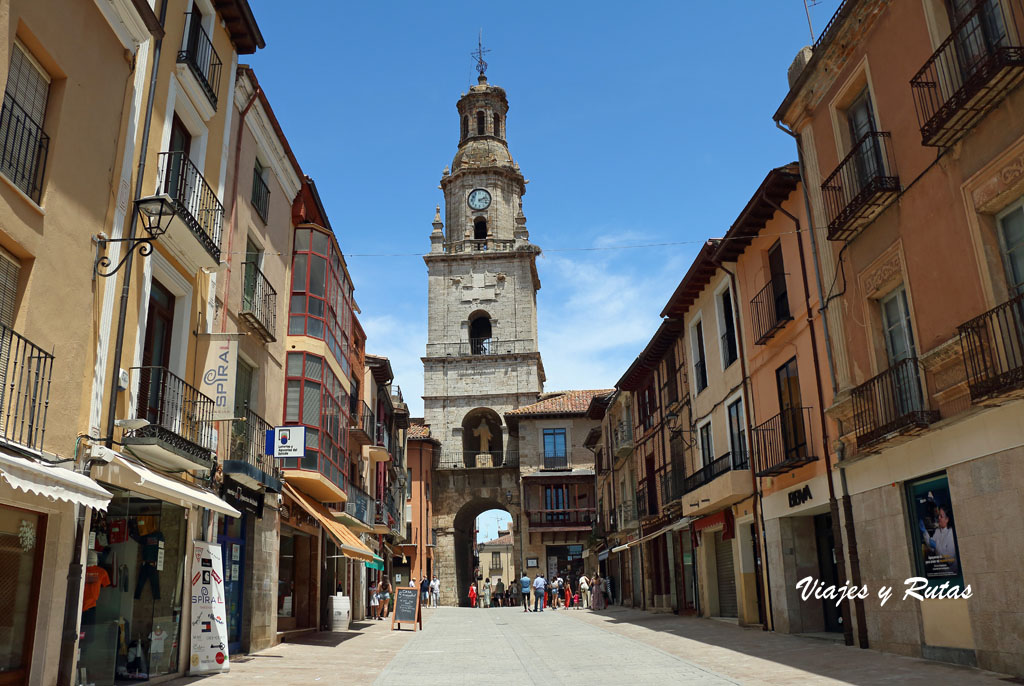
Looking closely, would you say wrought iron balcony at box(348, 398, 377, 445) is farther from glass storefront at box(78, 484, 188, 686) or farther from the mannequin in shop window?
the mannequin in shop window

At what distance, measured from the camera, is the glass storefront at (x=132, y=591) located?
9477 millimetres

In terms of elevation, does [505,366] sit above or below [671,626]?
above

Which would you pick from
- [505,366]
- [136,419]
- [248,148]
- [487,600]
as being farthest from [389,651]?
[505,366]

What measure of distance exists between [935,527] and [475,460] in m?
42.8

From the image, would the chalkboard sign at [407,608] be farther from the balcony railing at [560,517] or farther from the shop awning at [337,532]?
the balcony railing at [560,517]

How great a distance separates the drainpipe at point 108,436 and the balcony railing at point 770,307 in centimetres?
1196

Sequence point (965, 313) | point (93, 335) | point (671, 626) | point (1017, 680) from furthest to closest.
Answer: point (671, 626), point (965, 313), point (93, 335), point (1017, 680)

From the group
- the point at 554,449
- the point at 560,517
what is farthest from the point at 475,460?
the point at 560,517

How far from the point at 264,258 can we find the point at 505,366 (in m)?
37.2

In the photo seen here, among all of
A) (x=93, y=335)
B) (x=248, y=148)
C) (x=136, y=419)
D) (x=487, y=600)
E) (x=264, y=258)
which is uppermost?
(x=248, y=148)

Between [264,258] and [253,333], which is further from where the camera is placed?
[264,258]

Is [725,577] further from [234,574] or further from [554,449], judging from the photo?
[554,449]

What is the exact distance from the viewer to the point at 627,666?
11.9 meters

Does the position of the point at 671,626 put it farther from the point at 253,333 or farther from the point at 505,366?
the point at 505,366
